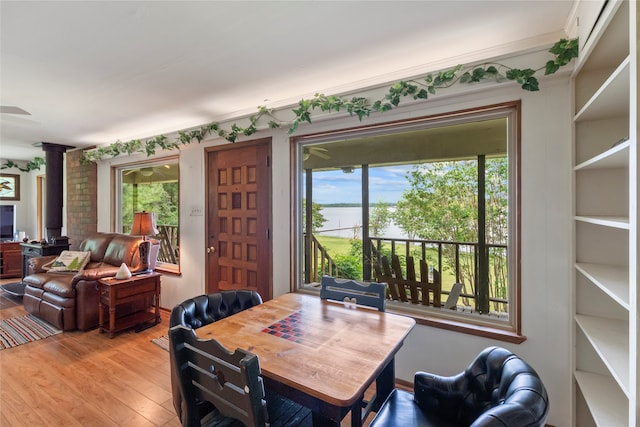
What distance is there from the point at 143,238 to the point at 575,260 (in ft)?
14.3

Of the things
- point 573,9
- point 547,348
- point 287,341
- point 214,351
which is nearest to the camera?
point 214,351

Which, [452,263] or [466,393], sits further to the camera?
[452,263]

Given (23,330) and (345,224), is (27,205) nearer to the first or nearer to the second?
(23,330)

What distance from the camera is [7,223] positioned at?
6016 millimetres

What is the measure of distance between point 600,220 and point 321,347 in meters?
1.42

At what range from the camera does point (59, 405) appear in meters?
2.10

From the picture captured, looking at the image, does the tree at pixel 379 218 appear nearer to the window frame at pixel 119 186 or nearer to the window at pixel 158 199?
the window at pixel 158 199

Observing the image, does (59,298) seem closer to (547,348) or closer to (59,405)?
(59,405)

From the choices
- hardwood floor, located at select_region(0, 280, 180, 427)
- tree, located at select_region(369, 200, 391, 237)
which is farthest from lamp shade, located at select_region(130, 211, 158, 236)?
tree, located at select_region(369, 200, 391, 237)

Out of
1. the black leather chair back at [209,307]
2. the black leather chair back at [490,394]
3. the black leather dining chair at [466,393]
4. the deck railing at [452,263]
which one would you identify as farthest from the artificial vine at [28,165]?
the black leather chair back at [490,394]

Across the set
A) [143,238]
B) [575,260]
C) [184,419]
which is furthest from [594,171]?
[143,238]

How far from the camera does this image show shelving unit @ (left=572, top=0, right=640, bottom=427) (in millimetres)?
1328

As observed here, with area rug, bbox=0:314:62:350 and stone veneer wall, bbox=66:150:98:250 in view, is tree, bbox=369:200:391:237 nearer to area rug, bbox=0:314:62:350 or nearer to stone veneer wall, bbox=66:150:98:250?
area rug, bbox=0:314:62:350

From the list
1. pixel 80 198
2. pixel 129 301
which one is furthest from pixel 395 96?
pixel 80 198
